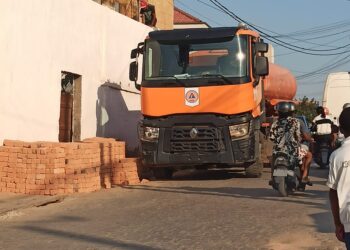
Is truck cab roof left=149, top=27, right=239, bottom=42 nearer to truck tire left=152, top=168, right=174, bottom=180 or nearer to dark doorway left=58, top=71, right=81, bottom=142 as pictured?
truck tire left=152, top=168, right=174, bottom=180

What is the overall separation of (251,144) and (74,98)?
5.46 m

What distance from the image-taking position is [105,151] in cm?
1208

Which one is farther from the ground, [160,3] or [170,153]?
[160,3]

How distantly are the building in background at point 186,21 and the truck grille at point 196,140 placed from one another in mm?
31822

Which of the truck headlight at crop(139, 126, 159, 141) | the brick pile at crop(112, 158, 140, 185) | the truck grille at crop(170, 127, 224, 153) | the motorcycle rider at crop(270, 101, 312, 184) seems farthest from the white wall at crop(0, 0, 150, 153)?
the motorcycle rider at crop(270, 101, 312, 184)

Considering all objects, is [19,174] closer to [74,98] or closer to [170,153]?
[170,153]

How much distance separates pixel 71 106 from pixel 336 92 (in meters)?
8.60

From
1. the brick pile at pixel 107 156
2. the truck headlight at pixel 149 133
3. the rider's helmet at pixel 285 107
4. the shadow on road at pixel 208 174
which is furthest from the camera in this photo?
the shadow on road at pixel 208 174

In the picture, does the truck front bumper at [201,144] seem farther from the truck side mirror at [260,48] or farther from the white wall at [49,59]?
the white wall at [49,59]

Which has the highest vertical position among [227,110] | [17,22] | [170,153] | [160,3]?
[160,3]

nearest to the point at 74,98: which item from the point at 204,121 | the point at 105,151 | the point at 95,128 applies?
the point at 95,128

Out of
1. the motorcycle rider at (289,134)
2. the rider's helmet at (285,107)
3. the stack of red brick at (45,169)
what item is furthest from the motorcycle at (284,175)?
the stack of red brick at (45,169)

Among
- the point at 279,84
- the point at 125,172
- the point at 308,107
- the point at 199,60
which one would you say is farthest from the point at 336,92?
the point at 308,107

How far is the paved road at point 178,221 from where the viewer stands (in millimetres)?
6430
